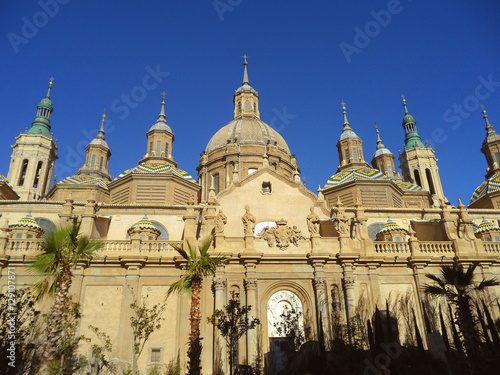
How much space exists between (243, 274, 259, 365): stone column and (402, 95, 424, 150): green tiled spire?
47841mm

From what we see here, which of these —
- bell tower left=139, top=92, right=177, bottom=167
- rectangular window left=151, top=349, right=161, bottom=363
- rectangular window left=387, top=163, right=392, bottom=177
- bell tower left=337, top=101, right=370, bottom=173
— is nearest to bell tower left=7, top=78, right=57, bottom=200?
bell tower left=139, top=92, right=177, bottom=167

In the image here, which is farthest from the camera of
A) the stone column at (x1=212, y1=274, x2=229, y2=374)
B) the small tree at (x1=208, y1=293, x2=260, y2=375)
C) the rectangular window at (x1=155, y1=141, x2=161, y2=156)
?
the rectangular window at (x1=155, y1=141, x2=161, y2=156)

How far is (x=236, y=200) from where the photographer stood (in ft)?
102

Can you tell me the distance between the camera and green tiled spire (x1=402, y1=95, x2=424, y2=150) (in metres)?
66.0

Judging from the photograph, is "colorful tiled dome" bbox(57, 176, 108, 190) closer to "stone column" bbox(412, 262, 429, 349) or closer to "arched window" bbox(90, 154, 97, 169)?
"arched window" bbox(90, 154, 97, 169)

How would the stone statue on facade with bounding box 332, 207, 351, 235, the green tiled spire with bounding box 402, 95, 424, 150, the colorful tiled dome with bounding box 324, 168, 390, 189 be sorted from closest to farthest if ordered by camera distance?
the stone statue on facade with bounding box 332, 207, 351, 235 → the colorful tiled dome with bounding box 324, 168, 390, 189 → the green tiled spire with bounding box 402, 95, 424, 150

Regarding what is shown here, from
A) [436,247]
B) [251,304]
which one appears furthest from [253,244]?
[436,247]

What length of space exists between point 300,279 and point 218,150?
1035 inches

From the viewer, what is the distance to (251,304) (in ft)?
82.5

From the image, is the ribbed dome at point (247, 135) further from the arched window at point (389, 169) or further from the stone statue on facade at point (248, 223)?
the stone statue on facade at point (248, 223)

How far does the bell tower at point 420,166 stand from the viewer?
201ft

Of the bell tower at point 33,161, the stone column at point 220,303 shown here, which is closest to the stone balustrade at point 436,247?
the stone column at point 220,303

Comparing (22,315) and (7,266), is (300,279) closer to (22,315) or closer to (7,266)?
(22,315)

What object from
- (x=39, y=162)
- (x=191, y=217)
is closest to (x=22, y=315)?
(x=191, y=217)
